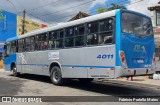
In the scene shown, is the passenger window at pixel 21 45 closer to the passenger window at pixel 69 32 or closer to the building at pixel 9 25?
the passenger window at pixel 69 32

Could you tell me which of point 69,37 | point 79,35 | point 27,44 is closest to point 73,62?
point 69,37

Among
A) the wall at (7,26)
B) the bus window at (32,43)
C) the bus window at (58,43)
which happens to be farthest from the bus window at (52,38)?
the wall at (7,26)

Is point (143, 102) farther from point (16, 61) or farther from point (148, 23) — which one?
point (16, 61)

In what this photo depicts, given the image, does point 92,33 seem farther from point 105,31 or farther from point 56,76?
point 56,76

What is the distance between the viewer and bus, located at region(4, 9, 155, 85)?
11.5m

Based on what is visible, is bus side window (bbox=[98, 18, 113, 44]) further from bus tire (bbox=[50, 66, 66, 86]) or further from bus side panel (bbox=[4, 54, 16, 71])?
bus side panel (bbox=[4, 54, 16, 71])

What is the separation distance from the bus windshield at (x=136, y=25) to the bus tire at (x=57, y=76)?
4728 millimetres

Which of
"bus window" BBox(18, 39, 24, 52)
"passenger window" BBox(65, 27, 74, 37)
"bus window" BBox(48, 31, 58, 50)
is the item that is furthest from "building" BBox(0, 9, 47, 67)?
"passenger window" BBox(65, 27, 74, 37)

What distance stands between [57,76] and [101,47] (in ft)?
13.7

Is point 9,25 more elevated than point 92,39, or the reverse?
point 9,25

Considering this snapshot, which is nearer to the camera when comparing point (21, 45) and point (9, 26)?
point (21, 45)

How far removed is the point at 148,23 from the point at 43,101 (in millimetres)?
5990

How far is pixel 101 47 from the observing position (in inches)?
474

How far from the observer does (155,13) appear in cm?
3334
